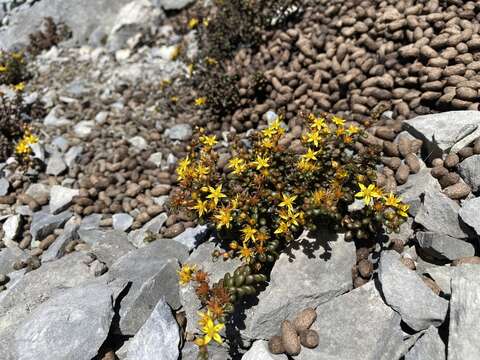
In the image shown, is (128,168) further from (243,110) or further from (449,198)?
(449,198)

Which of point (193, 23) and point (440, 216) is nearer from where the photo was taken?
point (440, 216)

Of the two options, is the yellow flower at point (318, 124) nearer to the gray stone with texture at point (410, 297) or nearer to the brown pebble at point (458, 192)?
the brown pebble at point (458, 192)

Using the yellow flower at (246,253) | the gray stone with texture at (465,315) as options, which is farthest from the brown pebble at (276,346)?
the gray stone with texture at (465,315)

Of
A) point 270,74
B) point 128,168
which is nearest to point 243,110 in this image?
point 270,74

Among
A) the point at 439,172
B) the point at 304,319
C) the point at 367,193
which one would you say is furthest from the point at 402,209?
the point at 304,319

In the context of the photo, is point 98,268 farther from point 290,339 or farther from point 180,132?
point 180,132

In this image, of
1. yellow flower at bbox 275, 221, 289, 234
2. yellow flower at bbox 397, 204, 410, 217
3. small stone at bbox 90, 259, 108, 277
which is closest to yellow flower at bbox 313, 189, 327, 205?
yellow flower at bbox 275, 221, 289, 234
